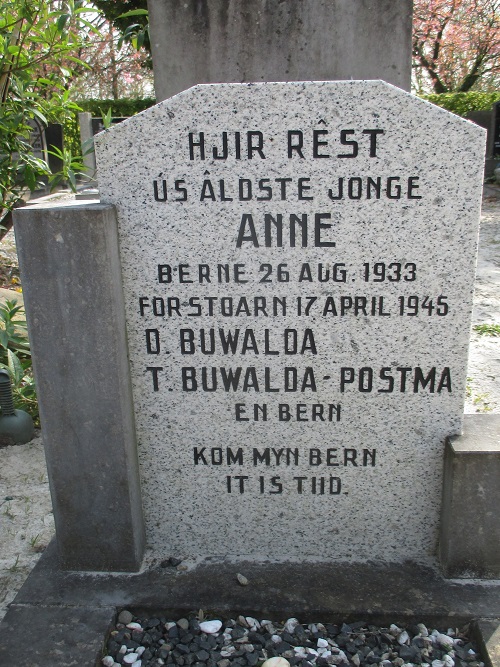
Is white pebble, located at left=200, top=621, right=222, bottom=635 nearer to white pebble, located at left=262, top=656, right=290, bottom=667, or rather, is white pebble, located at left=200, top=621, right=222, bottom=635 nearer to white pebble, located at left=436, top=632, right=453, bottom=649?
white pebble, located at left=262, top=656, right=290, bottom=667

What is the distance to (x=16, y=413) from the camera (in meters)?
3.65

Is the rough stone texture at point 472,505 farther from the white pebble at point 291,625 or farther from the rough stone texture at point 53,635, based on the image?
the rough stone texture at point 53,635

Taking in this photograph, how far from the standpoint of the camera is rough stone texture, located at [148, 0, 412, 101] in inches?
110

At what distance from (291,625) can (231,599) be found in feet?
0.75

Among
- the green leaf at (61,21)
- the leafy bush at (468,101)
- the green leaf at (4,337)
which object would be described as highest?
the leafy bush at (468,101)

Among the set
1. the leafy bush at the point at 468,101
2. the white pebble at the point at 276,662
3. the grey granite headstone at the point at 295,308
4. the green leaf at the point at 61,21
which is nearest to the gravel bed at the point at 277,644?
the white pebble at the point at 276,662

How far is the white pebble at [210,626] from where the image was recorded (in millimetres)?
2086

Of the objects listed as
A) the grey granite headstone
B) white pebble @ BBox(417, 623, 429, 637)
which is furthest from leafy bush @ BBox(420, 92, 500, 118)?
white pebble @ BBox(417, 623, 429, 637)

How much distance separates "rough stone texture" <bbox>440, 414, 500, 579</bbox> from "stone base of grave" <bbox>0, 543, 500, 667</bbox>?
73mm

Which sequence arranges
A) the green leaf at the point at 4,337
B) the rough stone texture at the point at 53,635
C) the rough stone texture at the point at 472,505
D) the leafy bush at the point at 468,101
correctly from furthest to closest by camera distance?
1. the leafy bush at the point at 468,101
2. the green leaf at the point at 4,337
3. the rough stone texture at the point at 472,505
4. the rough stone texture at the point at 53,635

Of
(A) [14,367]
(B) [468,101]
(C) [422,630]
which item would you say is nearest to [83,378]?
(C) [422,630]

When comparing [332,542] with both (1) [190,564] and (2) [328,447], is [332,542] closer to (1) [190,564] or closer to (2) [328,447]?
(2) [328,447]

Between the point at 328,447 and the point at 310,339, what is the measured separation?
16.9 inches

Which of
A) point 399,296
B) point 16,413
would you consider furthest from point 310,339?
point 16,413
